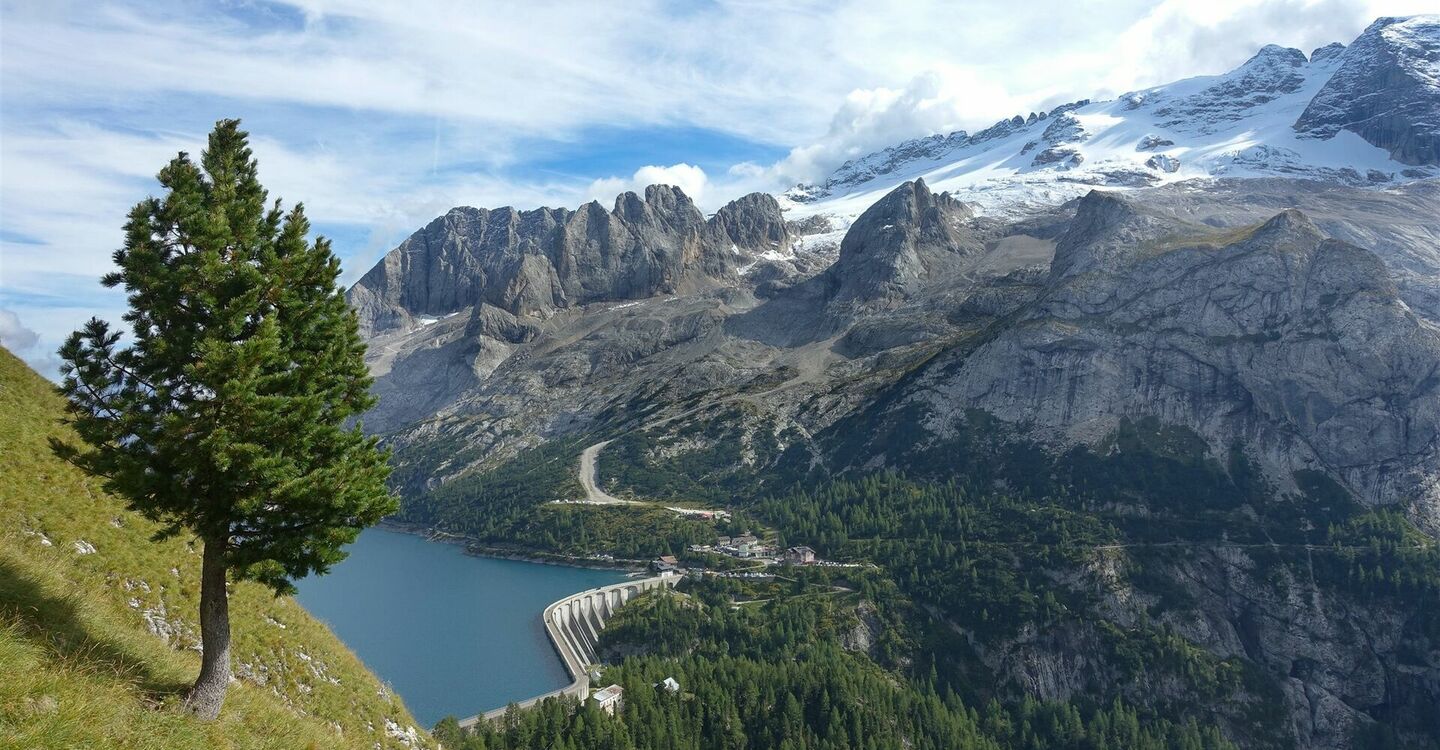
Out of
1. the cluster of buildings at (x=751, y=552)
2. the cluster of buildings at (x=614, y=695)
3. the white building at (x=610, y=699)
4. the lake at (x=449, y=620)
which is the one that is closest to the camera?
the white building at (x=610, y=699)

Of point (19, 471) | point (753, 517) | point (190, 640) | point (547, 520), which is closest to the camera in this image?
point (190, 640)

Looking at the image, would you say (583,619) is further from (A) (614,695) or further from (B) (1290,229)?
(B) (1290,229)

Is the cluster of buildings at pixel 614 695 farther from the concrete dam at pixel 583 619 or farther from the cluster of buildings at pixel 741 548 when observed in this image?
the cluster of buildings at pixel 741 548

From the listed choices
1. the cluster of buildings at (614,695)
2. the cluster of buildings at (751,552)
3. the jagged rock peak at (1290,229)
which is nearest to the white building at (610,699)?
the cluster of buildings at (614,695)

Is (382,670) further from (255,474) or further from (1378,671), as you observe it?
(1378,671)

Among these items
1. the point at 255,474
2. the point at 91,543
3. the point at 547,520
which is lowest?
the point at 547,520

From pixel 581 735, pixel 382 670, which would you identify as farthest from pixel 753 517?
pixel 581 735

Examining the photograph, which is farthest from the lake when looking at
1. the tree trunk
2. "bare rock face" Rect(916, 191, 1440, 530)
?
"bare rock face" Rect(916, 191, 1440, 530)
